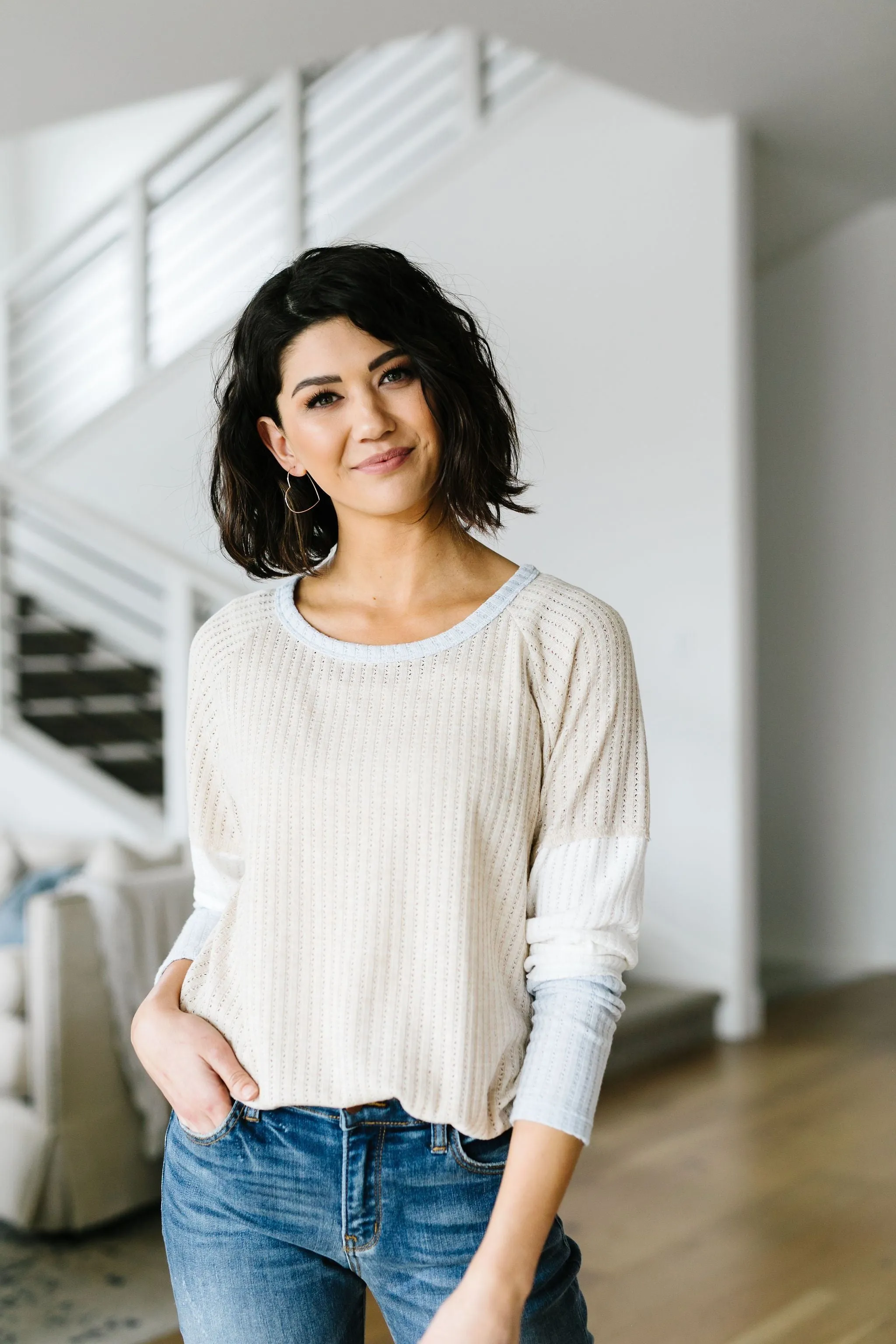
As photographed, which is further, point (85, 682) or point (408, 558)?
point (85, 682)

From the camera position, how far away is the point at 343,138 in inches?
201

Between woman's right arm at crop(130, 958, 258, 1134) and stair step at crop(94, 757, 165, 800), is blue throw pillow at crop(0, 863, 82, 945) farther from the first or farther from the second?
woman's right arm at crop(130, 958, 258, 1134)

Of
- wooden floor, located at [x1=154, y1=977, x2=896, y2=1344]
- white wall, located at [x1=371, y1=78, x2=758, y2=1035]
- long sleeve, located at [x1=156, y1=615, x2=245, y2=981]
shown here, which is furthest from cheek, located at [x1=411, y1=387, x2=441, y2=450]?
white wall, located at [x1=371, y1=78, x2=758, y2=1035]

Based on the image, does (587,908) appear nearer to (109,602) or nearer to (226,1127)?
(226,1127)

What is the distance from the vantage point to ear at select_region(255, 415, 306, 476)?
1091 mm

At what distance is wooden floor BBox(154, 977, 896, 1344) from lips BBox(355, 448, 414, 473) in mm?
1859

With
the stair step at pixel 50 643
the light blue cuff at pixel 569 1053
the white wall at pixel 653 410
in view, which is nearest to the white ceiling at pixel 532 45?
the white wall at pixel 653 410

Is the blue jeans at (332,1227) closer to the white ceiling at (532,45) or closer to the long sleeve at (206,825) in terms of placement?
the long sleeve at (206,825)

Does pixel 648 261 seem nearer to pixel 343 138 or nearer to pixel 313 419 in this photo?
pixel 343 138

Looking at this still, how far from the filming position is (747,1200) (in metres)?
2.95

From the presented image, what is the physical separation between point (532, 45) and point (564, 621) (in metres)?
2.99

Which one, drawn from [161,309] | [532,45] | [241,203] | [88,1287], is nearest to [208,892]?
[88,1287]

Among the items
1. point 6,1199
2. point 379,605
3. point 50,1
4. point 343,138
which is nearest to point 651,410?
point 343,138

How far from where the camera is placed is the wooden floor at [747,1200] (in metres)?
2.43
